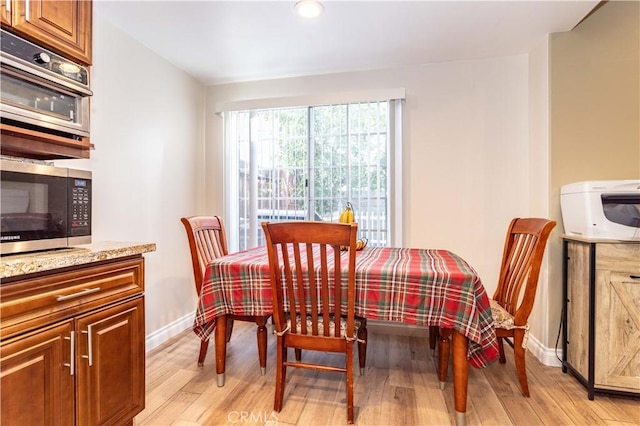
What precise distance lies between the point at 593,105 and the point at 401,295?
6.50ft

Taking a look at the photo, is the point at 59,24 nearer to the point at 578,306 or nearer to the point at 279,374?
the point at 279,374

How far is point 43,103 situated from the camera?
127cm

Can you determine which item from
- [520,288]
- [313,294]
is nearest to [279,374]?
[313,294]

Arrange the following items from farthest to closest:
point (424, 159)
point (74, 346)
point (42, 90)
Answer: point (424, 159) < point (42, 90) < point (74, 346)

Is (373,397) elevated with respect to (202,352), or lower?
lower

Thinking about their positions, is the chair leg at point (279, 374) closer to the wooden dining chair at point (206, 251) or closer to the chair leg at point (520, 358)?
the wooden dining chair at point (206, 251)

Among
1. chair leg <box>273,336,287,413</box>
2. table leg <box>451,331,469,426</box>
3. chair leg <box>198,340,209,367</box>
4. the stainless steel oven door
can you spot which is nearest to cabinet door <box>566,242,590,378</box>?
table leg <box>451,331,469,426</box>

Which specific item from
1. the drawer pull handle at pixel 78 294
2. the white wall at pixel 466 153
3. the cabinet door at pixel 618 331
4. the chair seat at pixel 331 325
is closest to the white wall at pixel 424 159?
the white wall at pixel 466 153

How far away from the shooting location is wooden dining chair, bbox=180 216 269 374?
1.99 metres

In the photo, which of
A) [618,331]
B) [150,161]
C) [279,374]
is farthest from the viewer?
[150,161]

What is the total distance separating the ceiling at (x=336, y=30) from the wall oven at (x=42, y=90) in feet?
3.12

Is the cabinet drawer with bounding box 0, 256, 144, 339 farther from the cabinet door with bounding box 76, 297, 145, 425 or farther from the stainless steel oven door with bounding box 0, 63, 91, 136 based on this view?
the stainless steel oven door with bounding box 0, 63, 91, 136

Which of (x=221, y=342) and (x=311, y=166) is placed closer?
(x=221, y=342)

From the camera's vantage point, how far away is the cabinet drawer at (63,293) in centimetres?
97
